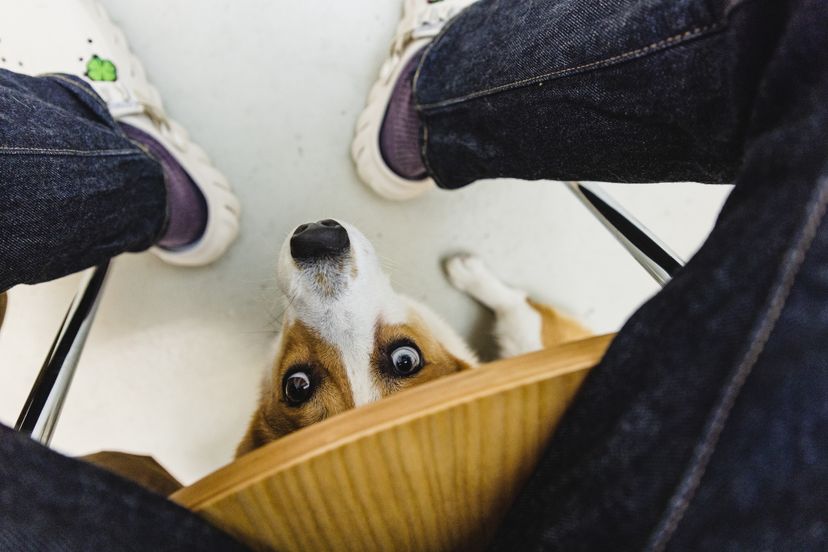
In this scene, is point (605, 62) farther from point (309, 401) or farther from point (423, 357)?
point (309, 401)

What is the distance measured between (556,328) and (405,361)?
673mm

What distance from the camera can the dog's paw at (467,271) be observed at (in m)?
1.70

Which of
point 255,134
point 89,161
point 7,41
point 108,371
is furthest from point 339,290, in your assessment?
point 7,41

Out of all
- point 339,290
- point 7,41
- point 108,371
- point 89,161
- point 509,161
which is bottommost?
point 108,371

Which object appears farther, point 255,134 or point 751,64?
point 255,134

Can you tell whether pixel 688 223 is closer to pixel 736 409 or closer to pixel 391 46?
pixel 391 46

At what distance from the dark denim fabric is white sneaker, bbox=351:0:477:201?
3.70 feet

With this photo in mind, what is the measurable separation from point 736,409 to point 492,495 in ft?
1.01

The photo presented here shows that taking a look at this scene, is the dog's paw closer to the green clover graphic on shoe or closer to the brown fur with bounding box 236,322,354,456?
the brown fur with bounding box 236,322,354,456

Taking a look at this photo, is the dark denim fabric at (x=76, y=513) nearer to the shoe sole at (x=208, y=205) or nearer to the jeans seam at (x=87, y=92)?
the jeans seam at (x=87, y=92)

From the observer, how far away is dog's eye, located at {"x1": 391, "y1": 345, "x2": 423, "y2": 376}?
3.74 feet

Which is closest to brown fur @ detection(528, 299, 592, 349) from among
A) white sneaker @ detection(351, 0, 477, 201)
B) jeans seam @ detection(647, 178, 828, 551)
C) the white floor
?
the white floor

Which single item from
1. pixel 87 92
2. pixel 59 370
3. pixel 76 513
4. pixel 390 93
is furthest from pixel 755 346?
pixel 87 92

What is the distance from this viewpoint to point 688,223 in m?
1.68
